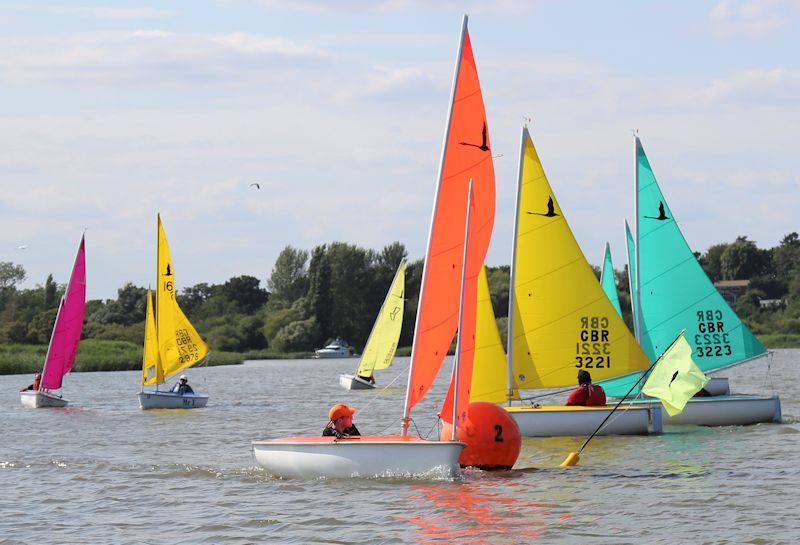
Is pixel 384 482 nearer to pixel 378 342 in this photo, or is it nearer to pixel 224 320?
pixel 378 342

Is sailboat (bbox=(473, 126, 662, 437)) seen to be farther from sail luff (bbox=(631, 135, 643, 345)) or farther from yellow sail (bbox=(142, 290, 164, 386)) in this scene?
yellow sail (bbox=(142, 290, 164, 386))

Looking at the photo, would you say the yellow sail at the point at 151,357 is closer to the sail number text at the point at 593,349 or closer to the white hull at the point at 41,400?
the white hull at the point at 41,400

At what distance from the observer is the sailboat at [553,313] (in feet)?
77.8

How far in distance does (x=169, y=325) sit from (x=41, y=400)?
4.31 metres

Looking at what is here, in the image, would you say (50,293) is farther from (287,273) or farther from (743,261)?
(743,261)

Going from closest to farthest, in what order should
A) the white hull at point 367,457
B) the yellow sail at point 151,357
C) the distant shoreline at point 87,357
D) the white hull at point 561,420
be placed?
the white hull at point 367,457
the white hull at point 561,420
the yellow sail at point 151,357
the distant shoreline at point 87,357

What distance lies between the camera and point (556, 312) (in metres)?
23.9

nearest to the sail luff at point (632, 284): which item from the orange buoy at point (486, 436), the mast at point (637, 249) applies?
the mast at point (637, 249)

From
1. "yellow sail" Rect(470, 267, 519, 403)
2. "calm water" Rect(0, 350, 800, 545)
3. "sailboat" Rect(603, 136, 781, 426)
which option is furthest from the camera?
"sailboat" Rect(603, 136, 781, 426)

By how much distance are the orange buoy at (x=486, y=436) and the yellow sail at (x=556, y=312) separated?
18.6 feet

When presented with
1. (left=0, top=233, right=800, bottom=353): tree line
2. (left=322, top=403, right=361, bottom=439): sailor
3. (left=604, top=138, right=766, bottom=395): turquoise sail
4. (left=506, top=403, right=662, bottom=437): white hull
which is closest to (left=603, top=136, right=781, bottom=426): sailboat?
(left=604, top=138, right=766, bottom=395): turquoise sail

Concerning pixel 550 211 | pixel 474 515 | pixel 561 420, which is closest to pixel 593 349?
pixel 561 420

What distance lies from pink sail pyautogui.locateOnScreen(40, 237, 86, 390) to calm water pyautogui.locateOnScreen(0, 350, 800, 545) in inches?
402

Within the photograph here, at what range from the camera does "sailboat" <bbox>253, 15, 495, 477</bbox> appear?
17047mm
